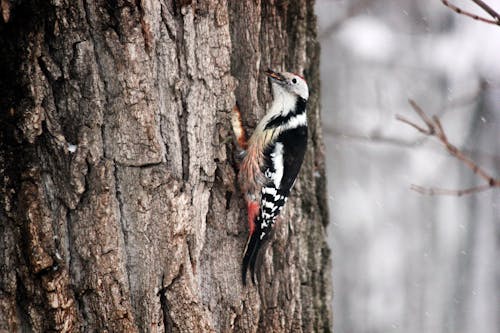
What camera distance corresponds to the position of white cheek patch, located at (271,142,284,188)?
3508 mm

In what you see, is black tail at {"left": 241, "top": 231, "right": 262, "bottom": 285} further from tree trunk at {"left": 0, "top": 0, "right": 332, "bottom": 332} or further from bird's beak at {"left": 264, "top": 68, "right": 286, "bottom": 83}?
bird's beak at {"left": 264, "top": 68, "right": 286, "bottom": 83}

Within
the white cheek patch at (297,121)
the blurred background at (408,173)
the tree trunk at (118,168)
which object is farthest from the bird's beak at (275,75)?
the blurred background at (408,173)

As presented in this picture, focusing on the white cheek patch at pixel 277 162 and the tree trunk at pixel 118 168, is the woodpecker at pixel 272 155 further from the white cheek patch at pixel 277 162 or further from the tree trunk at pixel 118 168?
the tree trunk at pixel 118 168

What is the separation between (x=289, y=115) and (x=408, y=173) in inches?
201

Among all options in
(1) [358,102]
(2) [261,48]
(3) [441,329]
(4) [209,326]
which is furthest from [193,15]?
(3) [441,329]

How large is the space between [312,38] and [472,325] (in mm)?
6194

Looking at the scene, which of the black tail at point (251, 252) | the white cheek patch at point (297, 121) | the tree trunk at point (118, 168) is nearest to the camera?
the tree trunk at point (118, 168)

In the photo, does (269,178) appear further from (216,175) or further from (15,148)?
(15,148)

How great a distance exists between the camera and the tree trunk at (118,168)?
2684mm

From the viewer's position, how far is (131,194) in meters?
2.82

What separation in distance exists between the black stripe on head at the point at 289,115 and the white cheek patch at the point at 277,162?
0.14 meters

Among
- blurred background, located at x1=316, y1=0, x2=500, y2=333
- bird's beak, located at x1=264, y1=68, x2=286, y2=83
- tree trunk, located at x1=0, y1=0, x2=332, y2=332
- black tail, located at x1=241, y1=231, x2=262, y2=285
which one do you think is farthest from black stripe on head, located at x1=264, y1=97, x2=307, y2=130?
blurred background, located at x1=316, y1=0, x2=500, y2=333

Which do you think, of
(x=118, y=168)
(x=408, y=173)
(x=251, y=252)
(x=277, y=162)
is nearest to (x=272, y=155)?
(x=277, y=162)

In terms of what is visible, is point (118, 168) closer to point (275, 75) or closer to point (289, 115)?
point (275, 75)
